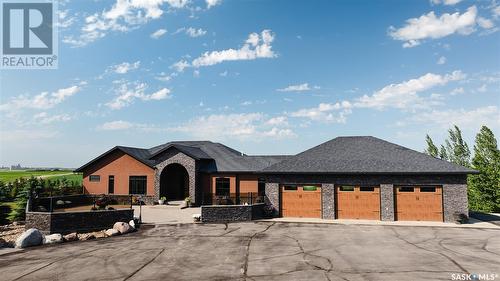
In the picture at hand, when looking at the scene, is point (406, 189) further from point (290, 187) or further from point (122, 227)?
point (122, 227)

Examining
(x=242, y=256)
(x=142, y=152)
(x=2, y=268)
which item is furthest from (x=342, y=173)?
(x=142, y=152)

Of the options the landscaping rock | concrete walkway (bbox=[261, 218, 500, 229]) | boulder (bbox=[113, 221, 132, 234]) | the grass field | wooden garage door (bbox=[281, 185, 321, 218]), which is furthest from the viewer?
the grass field

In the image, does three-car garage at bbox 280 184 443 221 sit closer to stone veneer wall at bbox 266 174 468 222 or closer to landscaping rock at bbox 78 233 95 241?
stone veneer wall at bbox 266 174 468 222

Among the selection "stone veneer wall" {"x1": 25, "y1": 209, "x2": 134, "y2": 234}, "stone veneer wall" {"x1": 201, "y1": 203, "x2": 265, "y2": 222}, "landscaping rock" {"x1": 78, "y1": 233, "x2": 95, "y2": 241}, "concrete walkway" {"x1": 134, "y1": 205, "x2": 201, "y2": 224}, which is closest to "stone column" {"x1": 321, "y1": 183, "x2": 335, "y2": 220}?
"stone veneer wall" {"x1": 201, "y1": 203, "x2": 265, "y2": 222}

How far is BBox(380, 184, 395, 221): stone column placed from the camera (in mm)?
24344

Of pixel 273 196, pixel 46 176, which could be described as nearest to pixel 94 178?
pixel 273 196

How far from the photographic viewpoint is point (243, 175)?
1384 inches

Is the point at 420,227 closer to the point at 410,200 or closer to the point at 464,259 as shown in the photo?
the point at 410,200

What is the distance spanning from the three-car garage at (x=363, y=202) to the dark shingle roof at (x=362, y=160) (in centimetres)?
134

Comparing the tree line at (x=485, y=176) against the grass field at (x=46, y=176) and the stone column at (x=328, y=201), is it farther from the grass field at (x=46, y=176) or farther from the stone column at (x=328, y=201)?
the grass field at (x=46, y=176)

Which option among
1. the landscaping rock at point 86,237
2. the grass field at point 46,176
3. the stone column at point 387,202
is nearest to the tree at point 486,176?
Answer: the stone column at point 387,202

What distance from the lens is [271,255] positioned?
15016 millimetres

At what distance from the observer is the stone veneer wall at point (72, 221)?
2177cm

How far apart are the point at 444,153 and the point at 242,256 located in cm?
6265
